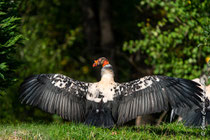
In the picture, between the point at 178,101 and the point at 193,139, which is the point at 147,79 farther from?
the point at 193,139

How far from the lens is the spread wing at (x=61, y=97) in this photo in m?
7.91

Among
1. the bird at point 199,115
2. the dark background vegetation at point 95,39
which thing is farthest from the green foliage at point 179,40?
the bird at point 199,115

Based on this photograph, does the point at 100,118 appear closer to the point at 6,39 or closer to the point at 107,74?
the point at 107,74

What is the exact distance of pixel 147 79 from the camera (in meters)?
7.65

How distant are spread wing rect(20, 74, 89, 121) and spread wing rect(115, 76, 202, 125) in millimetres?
803

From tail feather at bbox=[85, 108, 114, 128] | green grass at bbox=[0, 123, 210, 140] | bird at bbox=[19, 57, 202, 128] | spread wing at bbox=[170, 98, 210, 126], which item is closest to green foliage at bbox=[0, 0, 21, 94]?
bird at bbox=[19, 57, 202, 128]

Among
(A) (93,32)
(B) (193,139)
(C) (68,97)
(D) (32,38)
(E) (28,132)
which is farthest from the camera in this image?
(A) (93,32)

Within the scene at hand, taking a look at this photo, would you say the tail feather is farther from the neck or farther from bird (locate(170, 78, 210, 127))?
bird (locate(170, 78, 210, 127))

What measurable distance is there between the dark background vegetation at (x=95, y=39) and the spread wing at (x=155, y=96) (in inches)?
45.1

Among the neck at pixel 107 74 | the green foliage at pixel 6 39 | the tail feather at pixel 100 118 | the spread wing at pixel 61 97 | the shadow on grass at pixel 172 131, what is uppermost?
the green foliage at pixel 6 39

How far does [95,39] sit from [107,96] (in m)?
8.77

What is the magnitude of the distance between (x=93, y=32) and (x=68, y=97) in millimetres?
8713

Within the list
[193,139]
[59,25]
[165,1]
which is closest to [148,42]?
[165,1]

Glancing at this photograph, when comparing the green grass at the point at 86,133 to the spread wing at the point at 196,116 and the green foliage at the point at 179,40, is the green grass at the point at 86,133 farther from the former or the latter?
the green foliage at the point at 179,40
